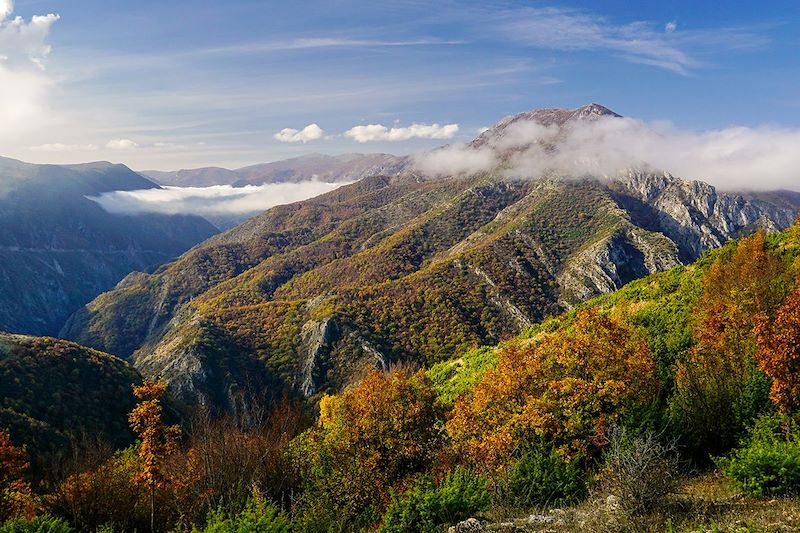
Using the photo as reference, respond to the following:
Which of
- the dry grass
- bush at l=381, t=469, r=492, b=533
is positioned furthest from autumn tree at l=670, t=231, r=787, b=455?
bush at l=381, t=469, r=492, b=533

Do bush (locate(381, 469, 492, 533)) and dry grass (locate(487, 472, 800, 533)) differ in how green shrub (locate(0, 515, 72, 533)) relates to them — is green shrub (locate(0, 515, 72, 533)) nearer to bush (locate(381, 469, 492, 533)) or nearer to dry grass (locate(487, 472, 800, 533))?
bush (locate(381, 469, 492, 533))

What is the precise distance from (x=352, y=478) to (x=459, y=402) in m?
7.35

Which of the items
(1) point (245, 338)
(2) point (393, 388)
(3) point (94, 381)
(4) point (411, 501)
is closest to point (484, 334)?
(1) point (245, 338)

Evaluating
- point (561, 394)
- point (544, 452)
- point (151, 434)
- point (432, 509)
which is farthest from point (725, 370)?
point (151, 434)

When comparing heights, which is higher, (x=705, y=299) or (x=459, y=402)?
(x=705, y=299)

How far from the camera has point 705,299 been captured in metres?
34.7

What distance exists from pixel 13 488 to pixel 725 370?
4034 centimetres

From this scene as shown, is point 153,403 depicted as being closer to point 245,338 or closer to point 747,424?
point 747,424

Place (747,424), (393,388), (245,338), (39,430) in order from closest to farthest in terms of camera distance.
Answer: (747,424)
(393,388)
(39,430)
(245,338)

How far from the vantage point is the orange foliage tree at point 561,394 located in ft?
77.6

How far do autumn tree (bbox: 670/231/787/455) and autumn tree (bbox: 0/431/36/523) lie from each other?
31008 millimetres

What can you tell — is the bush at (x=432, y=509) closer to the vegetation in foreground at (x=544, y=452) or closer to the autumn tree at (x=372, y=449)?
the vegetation in foreground at (x=544, y=452)

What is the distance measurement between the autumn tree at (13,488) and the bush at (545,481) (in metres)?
22.3

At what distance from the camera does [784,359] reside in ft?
64.3
